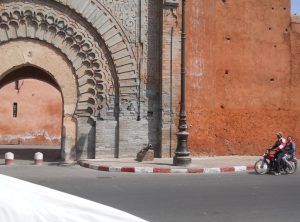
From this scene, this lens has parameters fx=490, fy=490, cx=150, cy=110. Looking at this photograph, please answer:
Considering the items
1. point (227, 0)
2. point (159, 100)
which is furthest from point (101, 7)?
point (227, 0)

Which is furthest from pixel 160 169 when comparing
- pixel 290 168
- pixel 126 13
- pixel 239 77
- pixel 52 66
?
pixel 239 77

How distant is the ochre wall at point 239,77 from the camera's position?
607 inches

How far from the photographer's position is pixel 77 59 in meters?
14.7

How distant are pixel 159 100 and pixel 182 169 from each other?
11.3 feet

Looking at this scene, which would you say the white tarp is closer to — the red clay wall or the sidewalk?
the sidewalk

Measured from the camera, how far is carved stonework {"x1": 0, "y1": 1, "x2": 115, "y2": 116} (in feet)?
47.1

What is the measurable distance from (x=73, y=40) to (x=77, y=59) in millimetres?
579

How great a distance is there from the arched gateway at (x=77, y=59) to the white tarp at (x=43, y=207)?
12.3 metres

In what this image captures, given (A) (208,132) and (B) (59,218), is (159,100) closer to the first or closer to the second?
(A) (208,132)

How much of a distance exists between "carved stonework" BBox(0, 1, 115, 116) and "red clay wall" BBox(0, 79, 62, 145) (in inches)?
586

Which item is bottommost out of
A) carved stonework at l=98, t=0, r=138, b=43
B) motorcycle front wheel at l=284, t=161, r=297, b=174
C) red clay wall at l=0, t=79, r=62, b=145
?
motorcycle front wheel at l=284, t=161, r=297, b=174

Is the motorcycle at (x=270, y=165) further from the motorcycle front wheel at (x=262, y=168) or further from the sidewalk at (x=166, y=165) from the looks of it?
the sidewalk at (x=166, y=165)

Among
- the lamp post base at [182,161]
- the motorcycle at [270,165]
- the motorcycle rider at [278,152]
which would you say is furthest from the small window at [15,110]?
the motorcycle rider at [278,152]

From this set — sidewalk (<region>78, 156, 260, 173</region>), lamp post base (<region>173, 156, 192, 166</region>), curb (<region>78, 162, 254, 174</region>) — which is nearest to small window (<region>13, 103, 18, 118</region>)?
sidewalk (<region>78, 156, 260, 173</region>)
